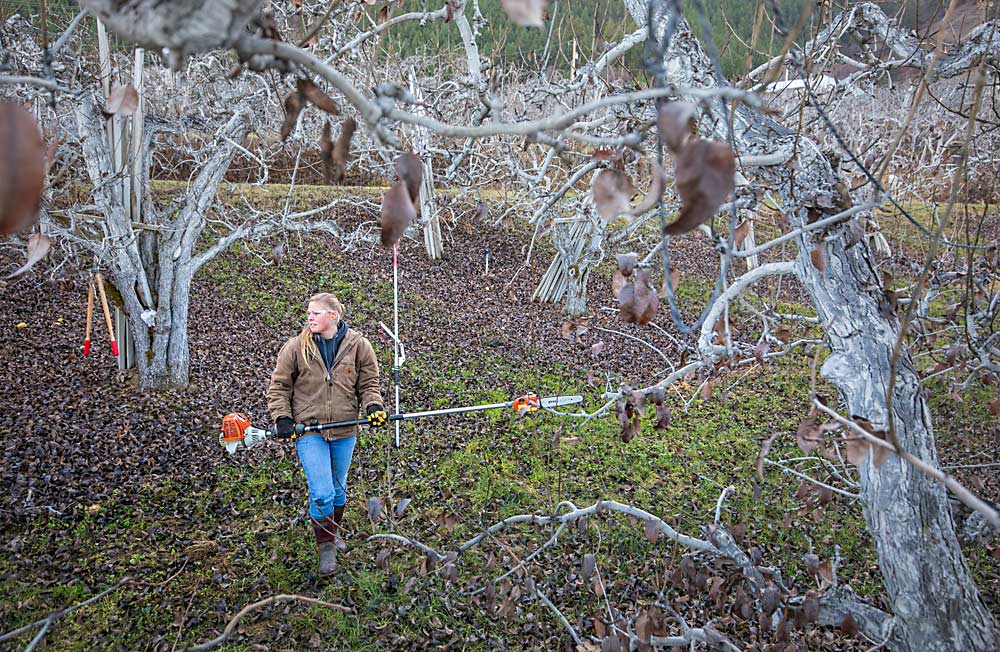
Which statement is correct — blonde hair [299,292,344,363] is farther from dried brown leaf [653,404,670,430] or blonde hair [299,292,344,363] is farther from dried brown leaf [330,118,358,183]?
dried brown leaf [330,118,358,183]

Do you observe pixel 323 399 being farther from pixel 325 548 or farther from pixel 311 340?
pixel 325 548

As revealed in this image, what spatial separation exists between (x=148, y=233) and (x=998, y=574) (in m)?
7.37

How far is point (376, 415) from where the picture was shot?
4105mm

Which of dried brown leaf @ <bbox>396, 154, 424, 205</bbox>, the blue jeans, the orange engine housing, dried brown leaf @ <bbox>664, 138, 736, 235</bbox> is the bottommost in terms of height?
the blue jeans

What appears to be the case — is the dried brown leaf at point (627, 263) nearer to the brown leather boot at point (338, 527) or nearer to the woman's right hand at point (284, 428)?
the woman's right hand at point (284, 428)

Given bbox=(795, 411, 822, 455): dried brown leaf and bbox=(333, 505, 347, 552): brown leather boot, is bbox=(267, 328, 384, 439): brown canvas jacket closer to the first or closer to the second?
bbox=(333, 505, 347, 552): brown leather boot

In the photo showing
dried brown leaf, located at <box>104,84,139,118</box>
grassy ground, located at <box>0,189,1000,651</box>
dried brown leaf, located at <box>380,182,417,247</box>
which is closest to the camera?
dried brown leaf, located at <box>380,182,417,247</box>

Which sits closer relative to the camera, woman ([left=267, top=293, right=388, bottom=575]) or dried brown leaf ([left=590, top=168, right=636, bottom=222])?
dried brown leaf ([left=590, top=168, right=636, bottom=222])

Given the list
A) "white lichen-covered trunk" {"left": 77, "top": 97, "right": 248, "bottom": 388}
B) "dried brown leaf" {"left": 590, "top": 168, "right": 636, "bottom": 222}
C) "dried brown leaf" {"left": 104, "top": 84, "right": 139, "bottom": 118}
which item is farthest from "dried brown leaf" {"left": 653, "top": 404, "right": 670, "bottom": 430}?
"white lichen-covered trunk" {"left": 77, "top": 97, "right": 248, "bottom": 388}

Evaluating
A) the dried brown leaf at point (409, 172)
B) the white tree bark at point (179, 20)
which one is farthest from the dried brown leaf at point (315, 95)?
the white tree bark at point (179, 20)

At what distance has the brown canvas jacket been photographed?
4105 mm

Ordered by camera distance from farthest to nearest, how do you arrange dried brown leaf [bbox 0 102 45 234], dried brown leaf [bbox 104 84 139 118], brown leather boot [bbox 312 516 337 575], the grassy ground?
brown leather boot [bbox 312 516 337 575] < the grassy ground < dried brown leaf [bbox 104 84 139 118] < dried brown leaf [bbox 0 102 45 234]

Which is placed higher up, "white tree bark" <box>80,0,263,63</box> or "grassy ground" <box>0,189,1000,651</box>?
"white tree bark" <box>80,0,263,63</box>

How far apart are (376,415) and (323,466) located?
0.42 meters
